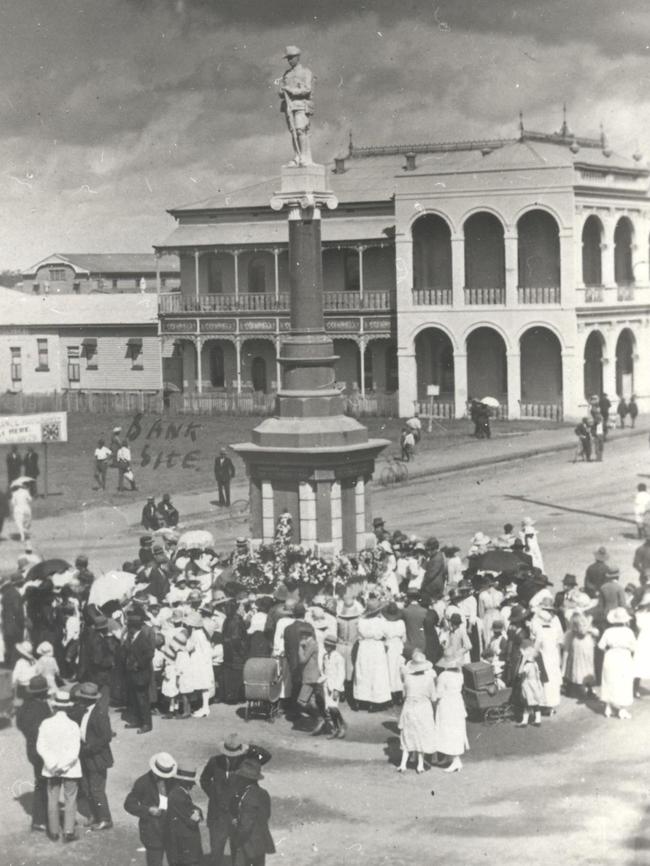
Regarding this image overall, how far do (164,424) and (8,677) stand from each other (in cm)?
3343

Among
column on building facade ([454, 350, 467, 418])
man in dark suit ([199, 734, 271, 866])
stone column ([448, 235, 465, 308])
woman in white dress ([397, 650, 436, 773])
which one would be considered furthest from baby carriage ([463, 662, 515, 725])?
stone column ([448, 235, 465, 308])

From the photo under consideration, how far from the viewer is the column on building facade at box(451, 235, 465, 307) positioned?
48031mm

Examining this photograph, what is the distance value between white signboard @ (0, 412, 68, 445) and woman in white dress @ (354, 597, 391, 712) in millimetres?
16521

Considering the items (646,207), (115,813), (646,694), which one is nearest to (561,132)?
(646,207)

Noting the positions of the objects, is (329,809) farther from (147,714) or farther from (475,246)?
(475,246)

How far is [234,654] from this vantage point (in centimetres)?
1595

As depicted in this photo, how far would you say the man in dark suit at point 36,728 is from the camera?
1229 centimetres

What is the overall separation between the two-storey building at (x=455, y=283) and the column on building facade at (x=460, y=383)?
0.05 meters

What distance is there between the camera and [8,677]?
16.2 m

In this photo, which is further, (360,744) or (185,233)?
(185,233)

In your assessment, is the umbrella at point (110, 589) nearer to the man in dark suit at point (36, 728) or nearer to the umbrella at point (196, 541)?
the umbrella at point (196, 541)

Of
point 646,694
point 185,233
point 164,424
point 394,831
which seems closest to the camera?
point 394,831

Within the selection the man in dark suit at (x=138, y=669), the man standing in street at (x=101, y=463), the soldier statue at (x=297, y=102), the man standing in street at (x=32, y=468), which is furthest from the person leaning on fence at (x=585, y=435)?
the man in dark suit at (x=138, y=669)

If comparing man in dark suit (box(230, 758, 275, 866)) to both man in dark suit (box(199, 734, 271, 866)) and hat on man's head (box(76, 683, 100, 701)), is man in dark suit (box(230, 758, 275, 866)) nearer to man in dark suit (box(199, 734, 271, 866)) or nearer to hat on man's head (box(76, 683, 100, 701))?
man in dark suit (box(199, 734, 271, 866))
